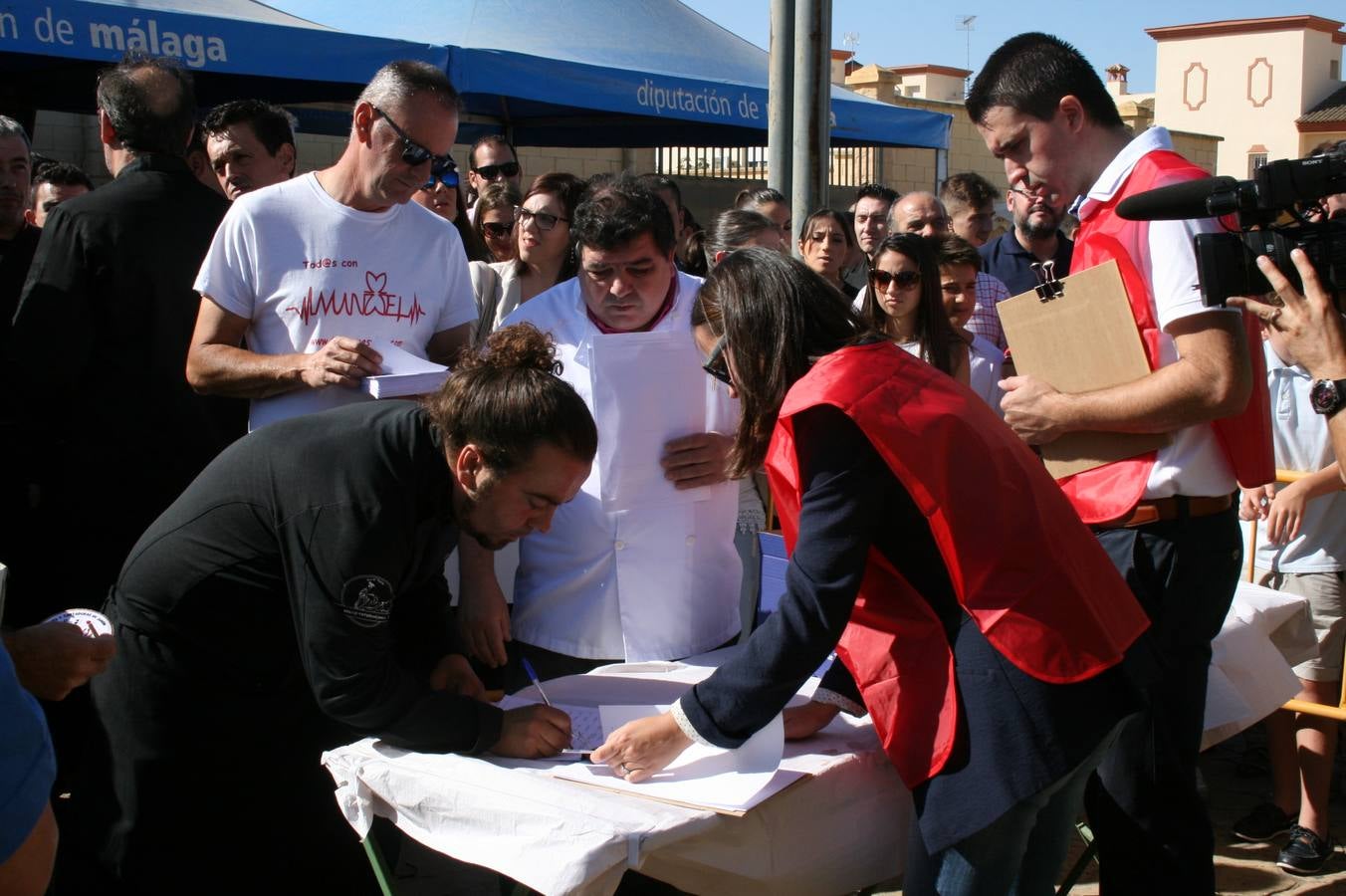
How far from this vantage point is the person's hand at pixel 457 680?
2.34 metres

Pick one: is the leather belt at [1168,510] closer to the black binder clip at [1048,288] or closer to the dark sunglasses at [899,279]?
the black binder clip at [1048,288]

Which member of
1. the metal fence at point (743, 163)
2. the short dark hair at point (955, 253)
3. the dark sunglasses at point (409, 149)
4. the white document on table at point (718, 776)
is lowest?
the white document on table at point (718, 776)

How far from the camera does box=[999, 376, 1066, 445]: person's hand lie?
244cm

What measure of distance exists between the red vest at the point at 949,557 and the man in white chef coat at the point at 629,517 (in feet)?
2.37

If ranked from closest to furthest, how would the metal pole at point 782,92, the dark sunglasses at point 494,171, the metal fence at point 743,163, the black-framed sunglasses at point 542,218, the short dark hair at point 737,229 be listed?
the black-framed sunglasses at point 542,218 → the short dark hair at point 737,229 → the metal pole at point 782,92 → the dark sunglasses at point 494,171 → the metal fence at point 743,163

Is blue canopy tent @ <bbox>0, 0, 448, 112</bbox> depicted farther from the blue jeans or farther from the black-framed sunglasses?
the blue jeans

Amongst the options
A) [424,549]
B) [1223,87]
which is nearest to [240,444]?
[424,549]

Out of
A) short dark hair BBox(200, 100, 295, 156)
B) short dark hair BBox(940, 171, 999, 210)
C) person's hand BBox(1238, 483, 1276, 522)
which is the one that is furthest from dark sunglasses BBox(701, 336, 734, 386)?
short dark hair BBox(940, 171, 999, 210)

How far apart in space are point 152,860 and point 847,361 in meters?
1.42

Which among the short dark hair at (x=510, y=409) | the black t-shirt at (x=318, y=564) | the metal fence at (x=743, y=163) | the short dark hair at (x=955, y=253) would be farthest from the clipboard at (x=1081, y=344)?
the metal fence at (x=743, y=163)

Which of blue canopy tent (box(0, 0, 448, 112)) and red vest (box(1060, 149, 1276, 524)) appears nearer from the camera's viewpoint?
red vest (box(1060, 149, 1276, 524))

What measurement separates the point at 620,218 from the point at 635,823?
4.53ft

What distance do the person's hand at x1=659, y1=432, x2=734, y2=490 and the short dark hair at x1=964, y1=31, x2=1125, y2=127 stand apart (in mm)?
857

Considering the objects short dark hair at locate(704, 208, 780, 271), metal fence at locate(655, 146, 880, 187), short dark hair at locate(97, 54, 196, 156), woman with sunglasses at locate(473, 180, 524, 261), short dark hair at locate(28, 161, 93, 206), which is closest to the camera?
short dark hair at locate(97, 54, 196, 156)
